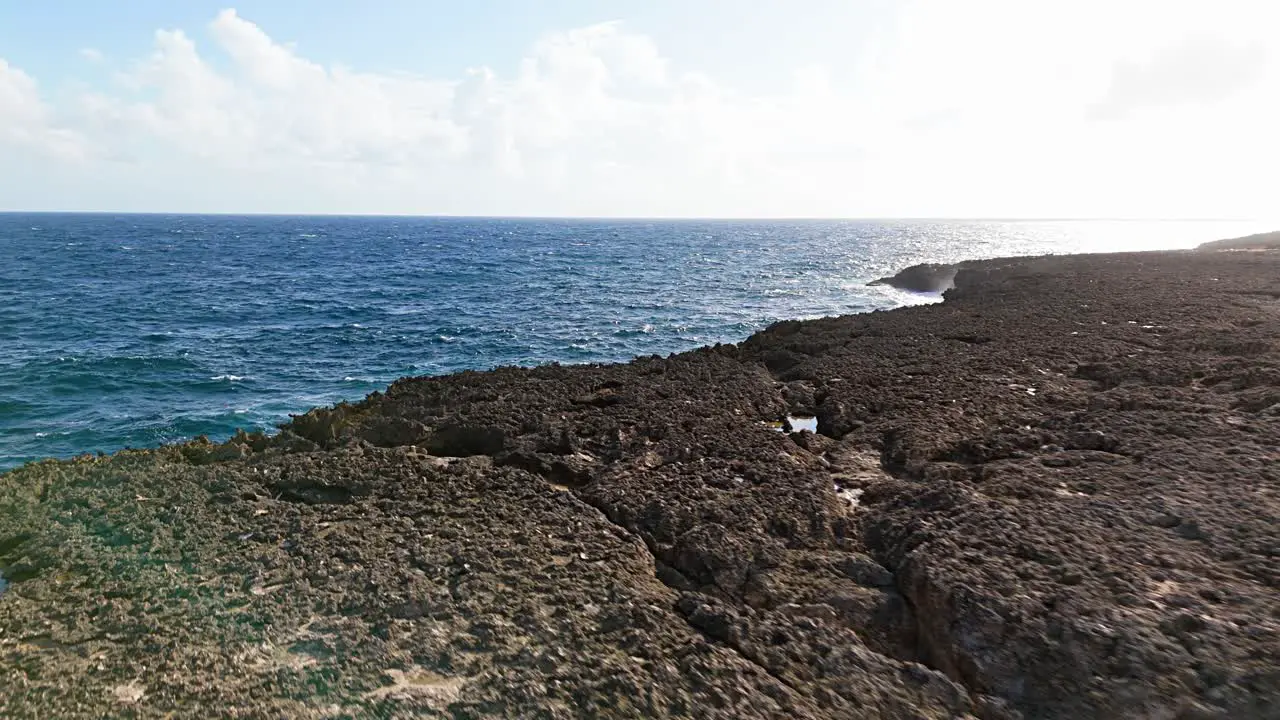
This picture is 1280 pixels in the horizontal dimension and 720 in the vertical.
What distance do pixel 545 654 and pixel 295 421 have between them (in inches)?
424

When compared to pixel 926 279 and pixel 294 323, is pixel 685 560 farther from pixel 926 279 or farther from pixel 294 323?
pixel 926 279

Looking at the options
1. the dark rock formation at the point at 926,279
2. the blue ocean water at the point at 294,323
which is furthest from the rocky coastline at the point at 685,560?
the dark rock formation at the point at 926,279

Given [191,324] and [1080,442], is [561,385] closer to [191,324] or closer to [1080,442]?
[1080,442]

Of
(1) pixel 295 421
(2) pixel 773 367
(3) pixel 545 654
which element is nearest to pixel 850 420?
(2) pixel 773 367

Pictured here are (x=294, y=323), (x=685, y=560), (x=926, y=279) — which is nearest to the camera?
(x=685, y=560)

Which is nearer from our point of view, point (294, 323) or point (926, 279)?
point (294, 323)

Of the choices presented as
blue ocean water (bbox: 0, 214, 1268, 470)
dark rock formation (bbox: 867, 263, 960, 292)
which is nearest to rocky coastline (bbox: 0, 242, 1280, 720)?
blue ocean water (bbox: 0, 214, 1268, 470)

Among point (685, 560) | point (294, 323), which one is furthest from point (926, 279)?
point (685, 560)

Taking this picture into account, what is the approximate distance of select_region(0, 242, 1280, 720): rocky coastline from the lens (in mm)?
6344

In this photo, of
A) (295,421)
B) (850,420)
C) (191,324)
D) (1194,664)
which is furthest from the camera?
(191,324)

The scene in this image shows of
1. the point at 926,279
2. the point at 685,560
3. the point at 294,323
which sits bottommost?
the point at 294,323

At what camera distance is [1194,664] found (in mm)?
6156

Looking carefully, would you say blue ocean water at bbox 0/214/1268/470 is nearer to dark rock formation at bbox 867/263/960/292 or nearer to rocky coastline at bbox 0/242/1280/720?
dark rock formation at bbox 867/263/960/292

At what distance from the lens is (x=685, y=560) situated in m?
8.86
